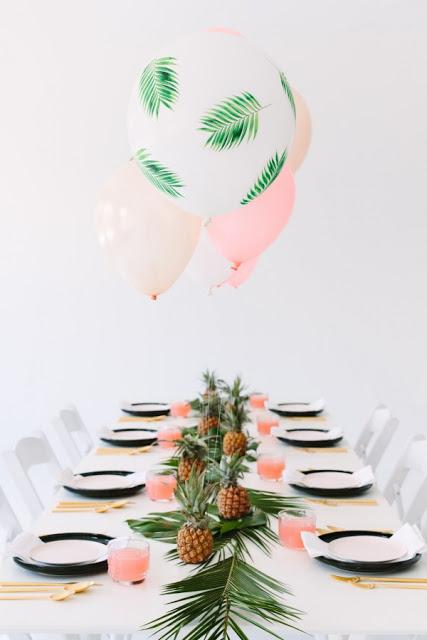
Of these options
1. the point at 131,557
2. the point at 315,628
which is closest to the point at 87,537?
the point at 131,557

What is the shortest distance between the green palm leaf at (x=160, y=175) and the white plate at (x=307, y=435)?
157cm

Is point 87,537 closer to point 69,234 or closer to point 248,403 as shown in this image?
point 248,403

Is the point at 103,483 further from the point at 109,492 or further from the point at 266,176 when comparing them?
the point at 266,176

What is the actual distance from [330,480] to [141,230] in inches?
36.9

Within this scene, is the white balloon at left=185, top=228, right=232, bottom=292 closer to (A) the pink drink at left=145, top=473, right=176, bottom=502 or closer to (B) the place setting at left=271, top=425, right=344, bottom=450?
(B) the place setting at left=271, top=425, right=344, bottom=450

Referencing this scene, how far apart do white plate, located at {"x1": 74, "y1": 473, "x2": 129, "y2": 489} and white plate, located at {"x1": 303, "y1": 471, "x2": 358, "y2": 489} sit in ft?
1.79

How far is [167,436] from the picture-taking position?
3.14 metres

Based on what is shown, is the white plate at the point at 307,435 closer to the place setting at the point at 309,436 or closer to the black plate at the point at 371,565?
the place setting at the point at 309,436

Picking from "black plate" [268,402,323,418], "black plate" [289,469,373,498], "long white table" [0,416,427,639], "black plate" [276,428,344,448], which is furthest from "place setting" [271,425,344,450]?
"long white table" [0,416,427,639]

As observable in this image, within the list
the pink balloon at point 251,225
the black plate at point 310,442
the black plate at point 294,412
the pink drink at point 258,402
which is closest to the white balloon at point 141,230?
the pink balloon at point 251,225

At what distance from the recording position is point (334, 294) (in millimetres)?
4867

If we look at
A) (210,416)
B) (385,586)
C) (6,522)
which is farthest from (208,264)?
(385,586)

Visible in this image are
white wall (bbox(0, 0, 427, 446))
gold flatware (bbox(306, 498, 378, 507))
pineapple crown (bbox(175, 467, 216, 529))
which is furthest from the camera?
white wall (bbox(0, 0, 427, 446))

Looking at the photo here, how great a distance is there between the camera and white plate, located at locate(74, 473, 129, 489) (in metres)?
2.49
